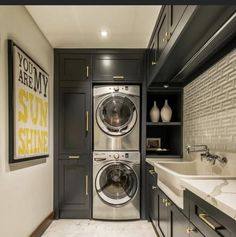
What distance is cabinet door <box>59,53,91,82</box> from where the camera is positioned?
3584 mm

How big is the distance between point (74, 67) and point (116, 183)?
1.76 m

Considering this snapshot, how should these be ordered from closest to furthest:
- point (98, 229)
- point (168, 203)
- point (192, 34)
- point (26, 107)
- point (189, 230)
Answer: point (189, 230)
point (192, 34)
point (168, 203)
point (26, 107)
point (98, 229)

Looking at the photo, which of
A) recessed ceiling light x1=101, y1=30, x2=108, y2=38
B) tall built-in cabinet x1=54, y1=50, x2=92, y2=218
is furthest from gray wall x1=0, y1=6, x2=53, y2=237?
recessed ceiling light x1=101, y1=30, x2=108, y2=38

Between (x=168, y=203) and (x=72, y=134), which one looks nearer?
(x=168, y=203)

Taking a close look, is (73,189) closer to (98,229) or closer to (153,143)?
(98,229)

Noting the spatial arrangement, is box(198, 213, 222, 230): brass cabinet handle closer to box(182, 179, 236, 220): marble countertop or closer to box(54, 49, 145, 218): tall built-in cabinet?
box(182, 179, 236, 220): marble countertop

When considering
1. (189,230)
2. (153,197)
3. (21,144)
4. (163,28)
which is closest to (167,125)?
(153,197)

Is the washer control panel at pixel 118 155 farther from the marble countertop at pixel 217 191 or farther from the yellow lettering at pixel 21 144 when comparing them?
the marble countertop at pixel 217 191

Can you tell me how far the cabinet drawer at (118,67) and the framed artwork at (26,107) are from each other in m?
0.84

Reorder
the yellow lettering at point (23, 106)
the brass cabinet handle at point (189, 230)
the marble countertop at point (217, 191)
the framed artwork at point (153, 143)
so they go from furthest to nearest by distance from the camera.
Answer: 1. the framed artwork at point (153, 143)
2. the yellow lettering at point (23, 106)
3. the brass cabinet handle at point (189, 230)
4. the marble countertop at point (217, 191)

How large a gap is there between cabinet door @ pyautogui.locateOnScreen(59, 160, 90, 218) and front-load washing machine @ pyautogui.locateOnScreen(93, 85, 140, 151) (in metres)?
0.40

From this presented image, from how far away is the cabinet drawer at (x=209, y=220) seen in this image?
1.00m

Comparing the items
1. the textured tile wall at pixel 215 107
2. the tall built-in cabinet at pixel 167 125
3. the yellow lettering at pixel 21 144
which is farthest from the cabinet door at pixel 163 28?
the yellow lettering at pixel 21 144

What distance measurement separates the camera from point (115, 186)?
11.6 feet
